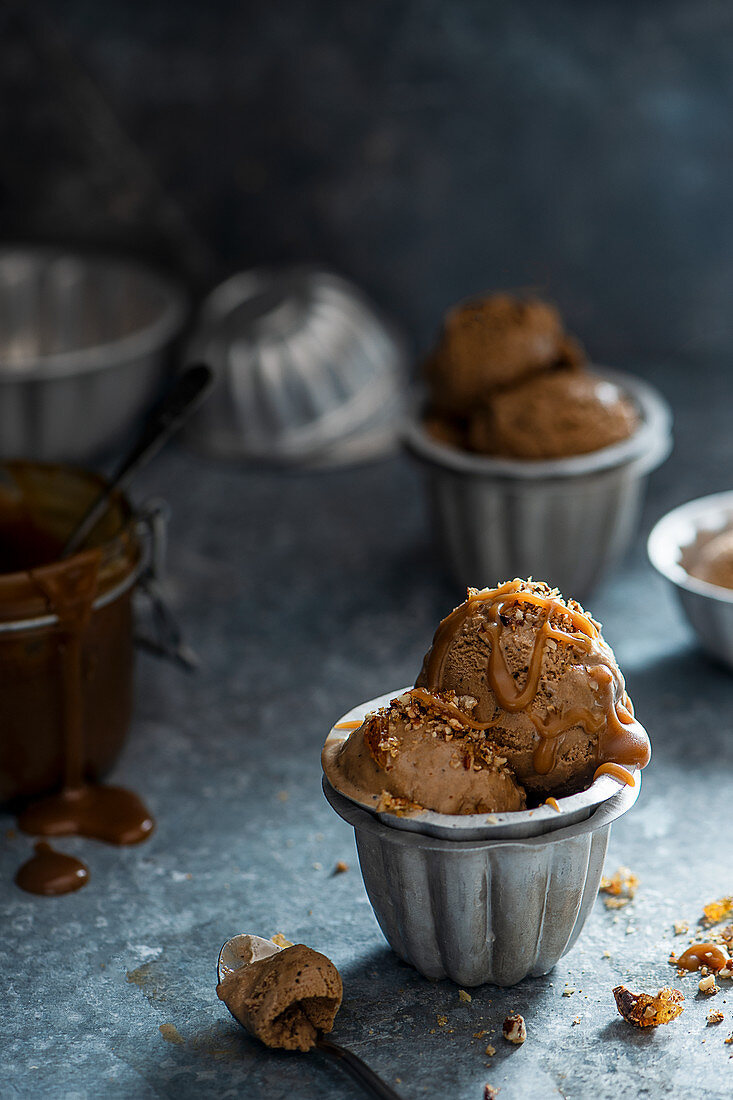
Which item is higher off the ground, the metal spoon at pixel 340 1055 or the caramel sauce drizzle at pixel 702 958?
the metal spoon at pixel 340 1055

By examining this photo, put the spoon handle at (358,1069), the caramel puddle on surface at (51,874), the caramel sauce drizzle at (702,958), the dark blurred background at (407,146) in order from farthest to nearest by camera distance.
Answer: the dark blurred background at (407,146) → the caramel puddle on surface at (51,874) → the caramel sauce drizzle at (702,958) → the spoon handle at (358,1069)

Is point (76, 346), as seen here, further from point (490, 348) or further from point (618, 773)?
point (618, 773)

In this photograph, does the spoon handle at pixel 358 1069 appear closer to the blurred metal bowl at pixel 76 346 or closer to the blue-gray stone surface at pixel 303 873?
the blue-gray stone surface at pixel 303 873

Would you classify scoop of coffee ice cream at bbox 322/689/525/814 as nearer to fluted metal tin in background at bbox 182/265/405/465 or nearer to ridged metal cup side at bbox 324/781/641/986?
ridged metal cup side at bbox 324/781/641/986

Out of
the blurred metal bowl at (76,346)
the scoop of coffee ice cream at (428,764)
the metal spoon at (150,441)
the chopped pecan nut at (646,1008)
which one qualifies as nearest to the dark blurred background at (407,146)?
the blurred metal bowl at (76,346)

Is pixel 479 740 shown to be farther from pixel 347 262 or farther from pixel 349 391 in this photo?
pixel 347 262

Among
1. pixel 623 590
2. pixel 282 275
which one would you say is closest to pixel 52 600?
pixel 623 590
